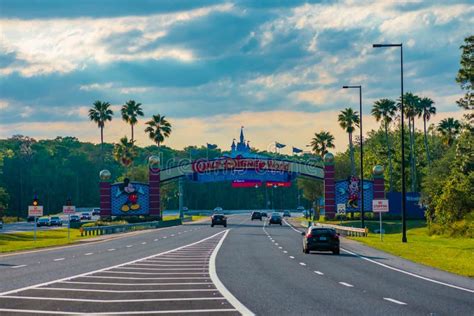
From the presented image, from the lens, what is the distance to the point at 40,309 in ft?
54.3

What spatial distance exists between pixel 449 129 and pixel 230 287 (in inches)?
4142

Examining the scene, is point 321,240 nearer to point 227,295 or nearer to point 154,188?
point 227,295

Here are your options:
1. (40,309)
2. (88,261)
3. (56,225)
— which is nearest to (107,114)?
(56,225)

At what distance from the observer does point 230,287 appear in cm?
2155

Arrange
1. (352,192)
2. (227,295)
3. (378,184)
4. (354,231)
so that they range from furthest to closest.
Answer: (352,192) < (378,184) < (354,231) < (227,295)

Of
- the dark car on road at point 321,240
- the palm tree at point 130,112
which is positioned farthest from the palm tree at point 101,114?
the dark car on road at point 321,240

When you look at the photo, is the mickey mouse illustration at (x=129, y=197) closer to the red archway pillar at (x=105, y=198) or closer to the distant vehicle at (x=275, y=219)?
the red archway pillar at (x=105, y=198)

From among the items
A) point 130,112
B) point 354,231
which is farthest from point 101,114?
point 354,231

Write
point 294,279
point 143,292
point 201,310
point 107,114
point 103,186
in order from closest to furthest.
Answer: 1. point 201,310
2. point 143,292
3. point 294,279
4. point 103,186
5. point 107,114

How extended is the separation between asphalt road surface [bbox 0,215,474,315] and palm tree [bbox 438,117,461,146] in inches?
3529

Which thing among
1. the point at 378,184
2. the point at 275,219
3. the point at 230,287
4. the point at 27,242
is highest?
the point at 378,184

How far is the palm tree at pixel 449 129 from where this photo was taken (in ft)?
398

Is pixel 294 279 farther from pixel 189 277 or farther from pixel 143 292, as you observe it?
pixel 143 292

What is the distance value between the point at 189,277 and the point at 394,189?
405 feet
